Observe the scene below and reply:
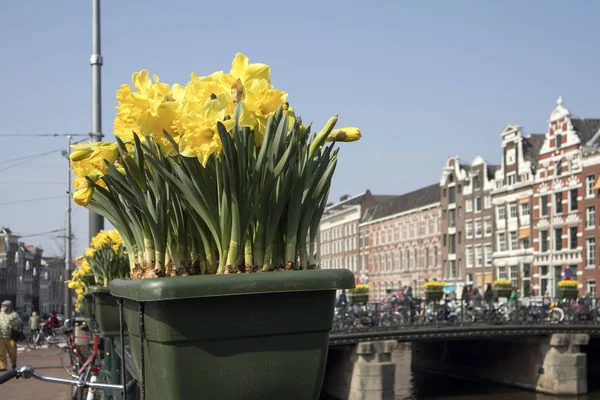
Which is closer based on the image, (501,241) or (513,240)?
(513,240)

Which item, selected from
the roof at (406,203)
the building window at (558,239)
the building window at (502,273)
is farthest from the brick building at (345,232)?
the building window at (558,239)

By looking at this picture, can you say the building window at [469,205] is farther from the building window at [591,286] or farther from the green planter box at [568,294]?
the green planter box at [568,294]

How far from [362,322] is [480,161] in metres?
30.0

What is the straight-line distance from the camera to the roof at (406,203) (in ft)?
210

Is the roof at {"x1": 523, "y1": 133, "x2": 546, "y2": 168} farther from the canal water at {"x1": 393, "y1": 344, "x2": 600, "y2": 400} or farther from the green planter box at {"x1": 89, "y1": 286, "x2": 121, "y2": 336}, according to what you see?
the green planter box at {"x1": 89, "y1": 286, "x2": 121, "y2": 336}

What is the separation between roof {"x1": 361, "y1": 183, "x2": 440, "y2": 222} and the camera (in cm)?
6394

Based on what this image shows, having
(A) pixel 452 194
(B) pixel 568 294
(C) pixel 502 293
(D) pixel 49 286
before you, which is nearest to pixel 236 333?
(B) pixel 568 294

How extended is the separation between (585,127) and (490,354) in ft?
58.5

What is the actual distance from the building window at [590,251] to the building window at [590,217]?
2.43 ft

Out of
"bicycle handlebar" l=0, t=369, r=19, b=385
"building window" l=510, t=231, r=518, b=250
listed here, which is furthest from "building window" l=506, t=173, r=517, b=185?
"bicycle handlebar" l=0, t=369, r=19, b=385

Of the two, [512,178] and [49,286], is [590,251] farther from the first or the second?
[49,286]

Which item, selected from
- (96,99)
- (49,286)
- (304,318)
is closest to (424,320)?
(96,99)

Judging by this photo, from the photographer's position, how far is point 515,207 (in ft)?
162

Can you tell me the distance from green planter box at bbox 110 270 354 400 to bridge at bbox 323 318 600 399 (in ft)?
73.6
